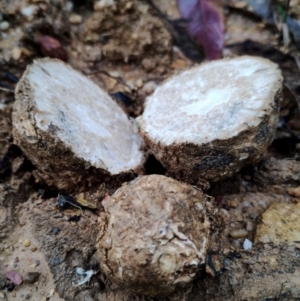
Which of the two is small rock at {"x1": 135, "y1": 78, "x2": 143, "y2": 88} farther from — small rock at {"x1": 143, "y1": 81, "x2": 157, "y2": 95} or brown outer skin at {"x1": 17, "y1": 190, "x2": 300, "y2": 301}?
brown outer skin at {"x1": 17, "y1": 190, "x2": 300, "y2": 301}

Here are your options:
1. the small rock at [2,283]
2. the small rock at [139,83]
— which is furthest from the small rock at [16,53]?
the small rock at [2,283]

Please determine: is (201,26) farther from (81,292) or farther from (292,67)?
(81,292)

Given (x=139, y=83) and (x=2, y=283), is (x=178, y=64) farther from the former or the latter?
(x=2, y=283)

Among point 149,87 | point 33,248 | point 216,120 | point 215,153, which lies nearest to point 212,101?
point 216,120

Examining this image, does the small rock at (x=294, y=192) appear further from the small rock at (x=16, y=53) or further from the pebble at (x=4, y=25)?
the pebble at (x=4, y=25)

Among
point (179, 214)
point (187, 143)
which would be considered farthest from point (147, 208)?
point (187, 143)

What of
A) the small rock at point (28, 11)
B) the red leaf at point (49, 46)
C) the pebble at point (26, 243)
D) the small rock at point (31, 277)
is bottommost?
the small rock at point (31, 277)

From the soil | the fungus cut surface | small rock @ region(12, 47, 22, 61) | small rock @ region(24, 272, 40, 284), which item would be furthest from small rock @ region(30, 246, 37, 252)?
small rock @ region(12, 47, 22, 61)
